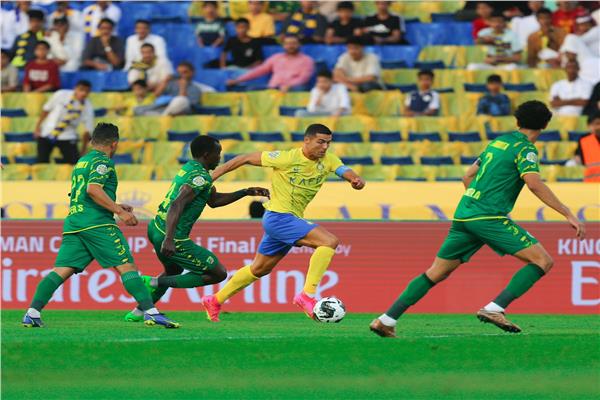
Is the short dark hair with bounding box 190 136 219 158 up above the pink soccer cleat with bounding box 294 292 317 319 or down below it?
above

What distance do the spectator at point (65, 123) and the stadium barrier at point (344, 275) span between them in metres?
3.85

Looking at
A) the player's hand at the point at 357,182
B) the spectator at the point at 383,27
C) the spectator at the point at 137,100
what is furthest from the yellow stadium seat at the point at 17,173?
the player's hand at the point at 357,182

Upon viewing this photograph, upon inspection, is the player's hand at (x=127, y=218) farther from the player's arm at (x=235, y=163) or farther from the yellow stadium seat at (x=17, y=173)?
the yellow stadium seat at (x=17, y=173)

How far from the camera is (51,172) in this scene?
64.3ft

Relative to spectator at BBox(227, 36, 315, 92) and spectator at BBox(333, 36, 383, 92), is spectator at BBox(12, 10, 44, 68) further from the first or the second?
spectator at BBox(333, 36, 383, 92)

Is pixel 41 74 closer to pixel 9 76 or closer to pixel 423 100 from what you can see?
pixel 9 76

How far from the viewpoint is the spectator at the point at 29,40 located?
74.2ft

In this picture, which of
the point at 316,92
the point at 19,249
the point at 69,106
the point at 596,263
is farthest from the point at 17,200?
the point at 596,263

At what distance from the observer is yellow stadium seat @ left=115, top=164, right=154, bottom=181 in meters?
19.3

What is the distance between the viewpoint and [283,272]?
16.2 metres

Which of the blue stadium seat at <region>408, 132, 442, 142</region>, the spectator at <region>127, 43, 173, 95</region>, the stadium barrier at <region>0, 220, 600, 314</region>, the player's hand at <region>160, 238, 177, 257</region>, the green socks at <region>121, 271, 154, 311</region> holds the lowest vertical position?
the stadium barrier at <region>0, 220, 600, 314</region>

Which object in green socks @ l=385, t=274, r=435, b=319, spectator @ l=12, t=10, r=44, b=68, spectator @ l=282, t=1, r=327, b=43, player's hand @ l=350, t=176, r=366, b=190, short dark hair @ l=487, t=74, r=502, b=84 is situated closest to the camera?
green socks @ l=385, t=274, r=435, b=319

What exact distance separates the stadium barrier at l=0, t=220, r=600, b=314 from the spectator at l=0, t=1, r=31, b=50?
778cm

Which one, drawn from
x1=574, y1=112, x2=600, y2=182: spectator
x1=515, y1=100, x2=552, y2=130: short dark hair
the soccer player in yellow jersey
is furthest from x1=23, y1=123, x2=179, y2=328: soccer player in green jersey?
x1=574, y1=112, x2=600, y2=182: spectator
